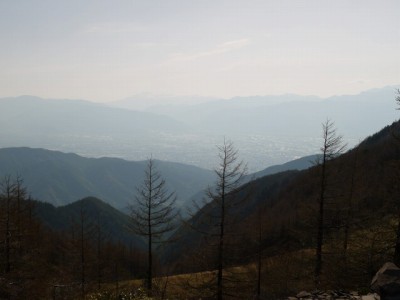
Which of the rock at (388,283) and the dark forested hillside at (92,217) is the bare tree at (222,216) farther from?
the dark forested hillside at (92,217)

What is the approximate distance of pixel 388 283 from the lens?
44.4 ft

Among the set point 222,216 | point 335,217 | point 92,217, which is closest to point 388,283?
point 222,216

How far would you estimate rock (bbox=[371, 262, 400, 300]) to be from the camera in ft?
43.9

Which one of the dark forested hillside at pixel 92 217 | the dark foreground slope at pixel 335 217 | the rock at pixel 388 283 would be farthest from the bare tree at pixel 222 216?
the dark forested hillside at pixel 92 217

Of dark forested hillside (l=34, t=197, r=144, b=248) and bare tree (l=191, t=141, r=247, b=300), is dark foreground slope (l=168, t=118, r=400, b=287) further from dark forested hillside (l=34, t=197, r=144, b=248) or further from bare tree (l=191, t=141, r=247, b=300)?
dark forested hillside (l=34, t=197, r=144, b=248)

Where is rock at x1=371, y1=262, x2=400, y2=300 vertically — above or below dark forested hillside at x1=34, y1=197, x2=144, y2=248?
above

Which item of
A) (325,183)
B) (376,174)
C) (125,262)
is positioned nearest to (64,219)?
(125,262)

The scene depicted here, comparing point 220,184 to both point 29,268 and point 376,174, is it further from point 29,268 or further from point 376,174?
point 376,174

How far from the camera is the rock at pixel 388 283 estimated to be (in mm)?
13383

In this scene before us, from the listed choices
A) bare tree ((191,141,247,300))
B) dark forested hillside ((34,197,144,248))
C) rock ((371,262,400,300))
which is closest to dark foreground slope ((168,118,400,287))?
bare tree ((191,141,247,300))

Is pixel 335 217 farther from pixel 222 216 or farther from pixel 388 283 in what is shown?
pixel 388 283

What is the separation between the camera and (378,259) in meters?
21.6

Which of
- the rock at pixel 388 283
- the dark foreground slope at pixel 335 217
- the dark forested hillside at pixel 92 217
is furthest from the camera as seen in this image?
the dark forested hillside at pixel 92 217

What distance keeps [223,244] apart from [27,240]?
38.2m
